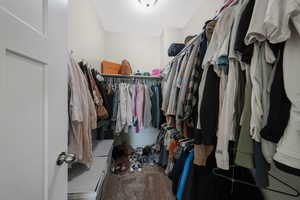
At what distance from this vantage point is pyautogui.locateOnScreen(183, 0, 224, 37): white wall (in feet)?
5.81

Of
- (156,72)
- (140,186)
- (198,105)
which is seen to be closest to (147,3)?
(156,72)

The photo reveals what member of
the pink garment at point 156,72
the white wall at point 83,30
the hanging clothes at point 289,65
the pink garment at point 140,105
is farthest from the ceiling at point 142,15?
the hanging clothes at point 289,65

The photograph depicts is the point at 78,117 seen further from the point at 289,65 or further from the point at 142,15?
the point at 142,15

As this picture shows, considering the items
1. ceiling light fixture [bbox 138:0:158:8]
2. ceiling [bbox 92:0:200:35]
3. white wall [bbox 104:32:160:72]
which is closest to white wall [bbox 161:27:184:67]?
ceiling [bbox 92:0:200:35]

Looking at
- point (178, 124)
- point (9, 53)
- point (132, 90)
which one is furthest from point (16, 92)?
point (132, 90)

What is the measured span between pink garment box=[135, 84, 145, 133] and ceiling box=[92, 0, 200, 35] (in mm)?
1221

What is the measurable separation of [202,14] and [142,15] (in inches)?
39.1

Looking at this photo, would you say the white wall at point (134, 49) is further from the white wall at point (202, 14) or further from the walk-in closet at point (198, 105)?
the walk-in closet at point (198, 105)

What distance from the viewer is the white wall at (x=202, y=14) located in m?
1.77

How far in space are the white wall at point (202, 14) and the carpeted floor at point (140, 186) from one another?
226cm

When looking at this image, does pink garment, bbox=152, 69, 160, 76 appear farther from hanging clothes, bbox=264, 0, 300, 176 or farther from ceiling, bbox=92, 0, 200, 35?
hanging clothes, bbox=264, 0, 300, 176

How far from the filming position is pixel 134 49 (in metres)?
3.09

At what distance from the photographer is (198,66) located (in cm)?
107

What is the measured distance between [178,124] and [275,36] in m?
0.98
